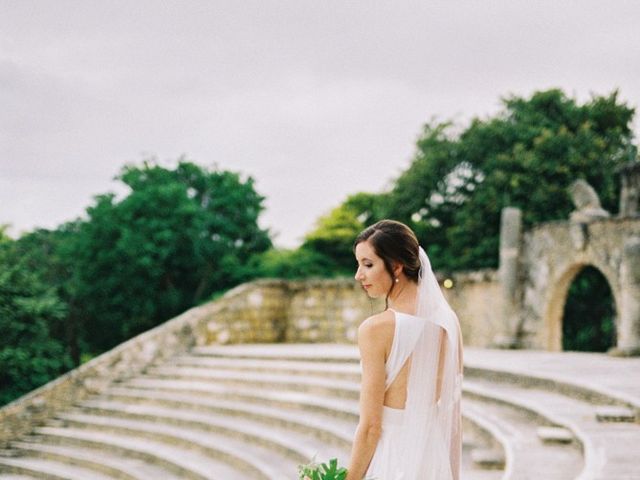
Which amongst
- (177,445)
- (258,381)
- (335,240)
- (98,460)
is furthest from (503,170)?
(98,460)

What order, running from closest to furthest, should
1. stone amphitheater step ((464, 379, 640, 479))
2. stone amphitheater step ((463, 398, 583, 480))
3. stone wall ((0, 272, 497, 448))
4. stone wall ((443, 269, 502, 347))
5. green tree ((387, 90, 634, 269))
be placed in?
stone amphitheater step ((464, 379, 640, 479))
stone amphitheater step ((463, 398, 583, 480))
stone wall ((0, 272, 497, 448))
stone wall ((443, 269, 502, 347))
green tree ((387, 90, 634, 269))

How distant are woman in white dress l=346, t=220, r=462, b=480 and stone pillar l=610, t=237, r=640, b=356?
8.52 meters

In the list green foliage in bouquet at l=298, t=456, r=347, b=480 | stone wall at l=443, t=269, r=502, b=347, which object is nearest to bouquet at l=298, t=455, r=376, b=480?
green foliage in bouquet at l=298, t=456, r=347, b=480

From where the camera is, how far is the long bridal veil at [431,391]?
2.54 metres

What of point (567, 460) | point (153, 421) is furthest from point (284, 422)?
point (567, 460)

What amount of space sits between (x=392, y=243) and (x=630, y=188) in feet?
50.2

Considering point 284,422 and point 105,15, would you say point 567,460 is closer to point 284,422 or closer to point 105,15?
point 284,422

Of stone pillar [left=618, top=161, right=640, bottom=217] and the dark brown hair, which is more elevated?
stone pillar [left=618, top=161, right=640, bottom=217]

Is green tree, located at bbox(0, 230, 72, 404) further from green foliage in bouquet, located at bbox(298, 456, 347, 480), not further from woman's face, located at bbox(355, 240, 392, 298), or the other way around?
woman's face, located at bbox(355, 240, 392, 298)

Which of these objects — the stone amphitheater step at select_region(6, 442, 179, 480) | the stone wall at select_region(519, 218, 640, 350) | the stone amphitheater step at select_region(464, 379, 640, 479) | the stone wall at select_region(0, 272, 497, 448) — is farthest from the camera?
the stone wall at select_region(519, 218, 640, 350)

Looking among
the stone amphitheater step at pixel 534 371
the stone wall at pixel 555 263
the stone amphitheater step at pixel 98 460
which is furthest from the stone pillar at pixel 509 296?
the stone amphitheater step at pixel 98 460

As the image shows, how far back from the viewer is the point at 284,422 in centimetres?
793

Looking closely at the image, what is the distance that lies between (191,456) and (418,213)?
13377mm

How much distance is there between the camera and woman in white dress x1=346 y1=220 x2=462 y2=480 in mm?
2465
